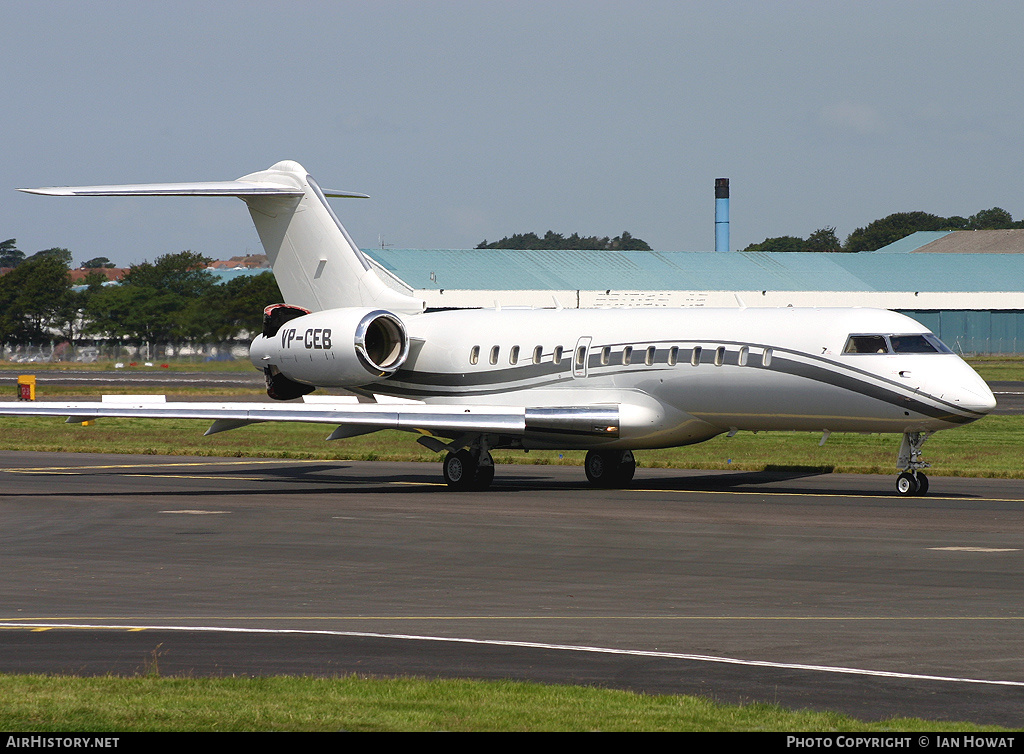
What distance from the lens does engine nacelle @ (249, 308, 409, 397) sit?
2877cm

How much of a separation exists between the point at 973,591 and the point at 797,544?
13.8 ft

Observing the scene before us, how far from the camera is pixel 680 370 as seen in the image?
25906mm

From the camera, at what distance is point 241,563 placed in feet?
56.2

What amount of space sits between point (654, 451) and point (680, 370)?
35.6ft

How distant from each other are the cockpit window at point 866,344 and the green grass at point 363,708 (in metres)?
15.8

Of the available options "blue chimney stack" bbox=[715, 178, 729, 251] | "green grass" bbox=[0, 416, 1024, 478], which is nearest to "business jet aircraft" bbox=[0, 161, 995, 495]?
"green grass" bbox=[0, 416, 1024, 478]

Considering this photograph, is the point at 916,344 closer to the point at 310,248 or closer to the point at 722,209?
the point at 310,248

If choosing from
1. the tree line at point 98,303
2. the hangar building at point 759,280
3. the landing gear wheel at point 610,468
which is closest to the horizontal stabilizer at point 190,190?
the landing gear wheel at point 610,468

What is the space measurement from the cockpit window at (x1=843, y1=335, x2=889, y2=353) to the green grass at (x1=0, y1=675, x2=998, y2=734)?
15819 millimetres

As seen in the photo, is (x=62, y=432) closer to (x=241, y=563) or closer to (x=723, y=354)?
(x=723, y=354)

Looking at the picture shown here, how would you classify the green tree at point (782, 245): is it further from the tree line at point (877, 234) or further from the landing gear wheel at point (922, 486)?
the landing gear wheel at point (922, 486)

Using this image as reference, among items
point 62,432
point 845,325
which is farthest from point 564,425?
point 62,432

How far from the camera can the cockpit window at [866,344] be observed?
2428 centimetres
